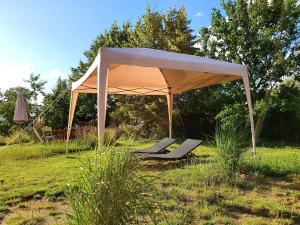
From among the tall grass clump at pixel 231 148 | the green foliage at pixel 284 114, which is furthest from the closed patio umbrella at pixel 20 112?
the tall grass clump at pixel 231 148

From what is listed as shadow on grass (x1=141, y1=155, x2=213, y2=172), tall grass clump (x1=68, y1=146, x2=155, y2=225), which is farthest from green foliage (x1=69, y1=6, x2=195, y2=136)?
tall grass clump (x1=68, y1=146, x2=155, y2=225)

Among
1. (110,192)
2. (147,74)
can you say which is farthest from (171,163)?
(110,192)

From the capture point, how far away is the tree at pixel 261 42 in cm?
1278

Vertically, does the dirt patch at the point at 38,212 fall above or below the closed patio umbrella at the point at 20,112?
below

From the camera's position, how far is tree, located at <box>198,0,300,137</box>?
12.8m

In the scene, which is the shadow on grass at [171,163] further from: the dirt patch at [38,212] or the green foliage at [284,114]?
the green foliage at [284,114]

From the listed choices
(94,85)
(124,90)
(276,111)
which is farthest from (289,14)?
(94,85)

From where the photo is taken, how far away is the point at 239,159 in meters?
6.00

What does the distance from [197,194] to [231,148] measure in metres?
1.30

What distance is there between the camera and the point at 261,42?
1279 centimetres

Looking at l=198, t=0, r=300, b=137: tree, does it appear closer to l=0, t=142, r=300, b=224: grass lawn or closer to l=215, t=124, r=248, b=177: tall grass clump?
l=0, t=142, r=300, b=224: grass lawn

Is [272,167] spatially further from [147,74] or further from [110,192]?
[147,74]

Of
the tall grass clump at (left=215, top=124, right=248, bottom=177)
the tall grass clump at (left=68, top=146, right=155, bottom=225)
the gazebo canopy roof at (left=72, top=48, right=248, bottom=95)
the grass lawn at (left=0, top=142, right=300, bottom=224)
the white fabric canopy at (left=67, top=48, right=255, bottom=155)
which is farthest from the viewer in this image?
the gazebo canopy roof at (left=72, top=48, right=248, bottom=95)

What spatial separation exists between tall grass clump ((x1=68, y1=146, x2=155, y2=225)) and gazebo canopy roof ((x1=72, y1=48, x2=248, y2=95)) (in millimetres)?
3889
